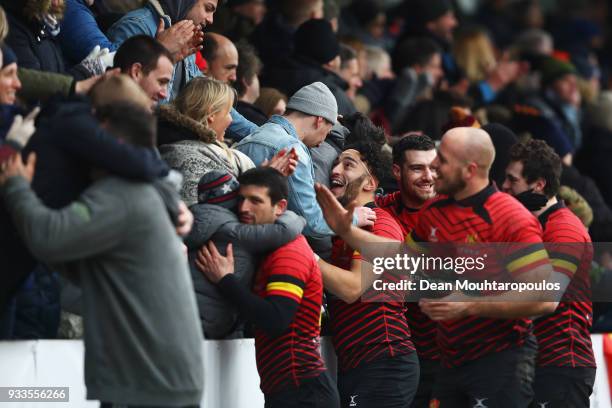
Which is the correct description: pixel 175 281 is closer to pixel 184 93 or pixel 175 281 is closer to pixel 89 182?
pixel 89 182

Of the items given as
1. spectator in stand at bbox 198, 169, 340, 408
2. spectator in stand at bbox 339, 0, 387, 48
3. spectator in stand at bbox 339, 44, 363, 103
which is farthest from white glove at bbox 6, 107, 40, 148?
Result: spectator in stand at bbox 339, 0, 387, 48

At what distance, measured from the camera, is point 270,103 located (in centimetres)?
1013

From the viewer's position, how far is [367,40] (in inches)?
576

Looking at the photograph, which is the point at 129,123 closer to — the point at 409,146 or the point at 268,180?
the point at 268,180

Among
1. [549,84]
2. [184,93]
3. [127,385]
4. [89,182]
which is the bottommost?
[127,385]

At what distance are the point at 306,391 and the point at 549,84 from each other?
854 cm

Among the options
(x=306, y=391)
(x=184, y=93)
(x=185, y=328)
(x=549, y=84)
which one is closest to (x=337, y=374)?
(x=306, y=391)

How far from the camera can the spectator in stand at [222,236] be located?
7.54 metres

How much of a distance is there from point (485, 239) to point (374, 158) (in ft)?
4.70

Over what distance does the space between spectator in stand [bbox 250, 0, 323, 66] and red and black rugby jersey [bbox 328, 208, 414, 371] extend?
12.7ft

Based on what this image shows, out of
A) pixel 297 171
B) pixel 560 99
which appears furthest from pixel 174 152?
pixel 560 99

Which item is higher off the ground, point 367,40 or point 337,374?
point 367,40

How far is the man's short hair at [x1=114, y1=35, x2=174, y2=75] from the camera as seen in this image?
779 centimetres

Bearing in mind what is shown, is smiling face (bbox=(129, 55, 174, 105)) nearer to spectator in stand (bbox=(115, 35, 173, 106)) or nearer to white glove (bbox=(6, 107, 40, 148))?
spectator in stand (bbox=(115, 35, 173, 106))
